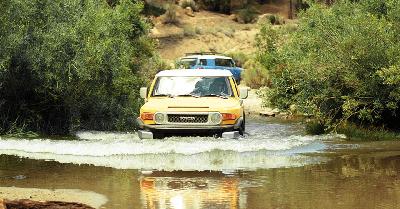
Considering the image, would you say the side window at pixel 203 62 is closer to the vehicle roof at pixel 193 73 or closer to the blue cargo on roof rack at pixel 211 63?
the blue cargo on roof rack at pixel 211 63

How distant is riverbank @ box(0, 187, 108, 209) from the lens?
32.7 feet

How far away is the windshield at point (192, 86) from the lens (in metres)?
17.1

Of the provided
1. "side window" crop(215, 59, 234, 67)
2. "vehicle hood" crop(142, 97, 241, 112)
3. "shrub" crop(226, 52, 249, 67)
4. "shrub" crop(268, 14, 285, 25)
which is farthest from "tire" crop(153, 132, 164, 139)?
"shrub" crop(268, 14, 285, 25)

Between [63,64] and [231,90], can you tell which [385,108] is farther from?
[63,64]

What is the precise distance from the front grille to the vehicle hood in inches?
4.7

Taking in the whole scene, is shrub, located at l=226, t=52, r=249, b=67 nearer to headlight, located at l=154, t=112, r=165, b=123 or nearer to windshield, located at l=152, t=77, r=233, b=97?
windshield, located at l=152, t=77, r=233, b=97

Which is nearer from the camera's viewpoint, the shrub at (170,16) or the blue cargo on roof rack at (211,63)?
the blue cargo on roof rack at (211,63)

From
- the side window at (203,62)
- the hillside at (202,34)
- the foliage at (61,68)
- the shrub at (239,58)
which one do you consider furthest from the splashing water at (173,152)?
the hillside at (202,34)

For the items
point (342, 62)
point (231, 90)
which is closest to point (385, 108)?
point (342, 62)

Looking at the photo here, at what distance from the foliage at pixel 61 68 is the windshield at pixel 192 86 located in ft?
9.79

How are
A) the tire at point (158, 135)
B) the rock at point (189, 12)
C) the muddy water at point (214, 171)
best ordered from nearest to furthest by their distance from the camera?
the muddy water at point (214, 171), the tire at point (158, 135), the rock at point (189, 12)

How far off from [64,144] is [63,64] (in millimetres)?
3474

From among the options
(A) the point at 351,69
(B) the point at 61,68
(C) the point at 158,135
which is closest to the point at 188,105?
(C) the point at 158,135

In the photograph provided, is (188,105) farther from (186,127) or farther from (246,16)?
(246,16)
